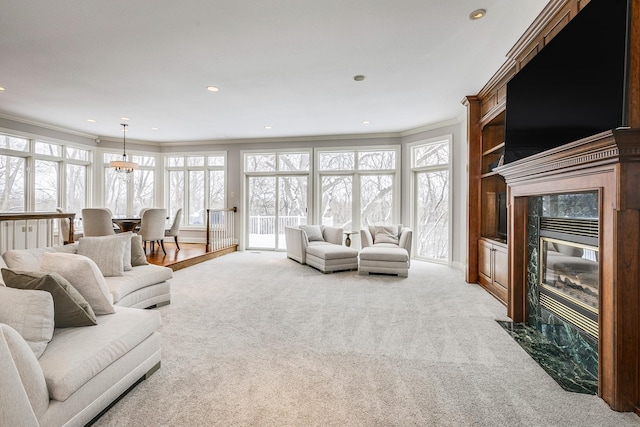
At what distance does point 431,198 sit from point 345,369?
4916 mm

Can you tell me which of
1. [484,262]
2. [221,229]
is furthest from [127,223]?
[484,262]

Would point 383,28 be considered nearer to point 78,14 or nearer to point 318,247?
point 78,14

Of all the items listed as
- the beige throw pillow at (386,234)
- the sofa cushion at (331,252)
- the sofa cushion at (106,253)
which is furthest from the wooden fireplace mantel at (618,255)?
the sofa cushion at (106,253)

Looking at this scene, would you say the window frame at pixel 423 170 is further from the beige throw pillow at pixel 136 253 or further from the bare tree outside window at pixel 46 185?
the bare tree outside window at pixel 46 185

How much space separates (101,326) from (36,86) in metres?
4.25

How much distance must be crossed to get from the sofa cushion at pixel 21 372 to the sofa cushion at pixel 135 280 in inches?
60.0

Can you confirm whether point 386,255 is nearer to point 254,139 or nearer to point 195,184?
point 254,139

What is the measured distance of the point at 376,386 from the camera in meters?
1.95

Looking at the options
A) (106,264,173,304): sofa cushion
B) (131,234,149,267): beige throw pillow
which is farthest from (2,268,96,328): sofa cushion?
(131,234,149,267): beige throw pillow

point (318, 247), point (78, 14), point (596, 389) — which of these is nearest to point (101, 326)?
point (78, 14)

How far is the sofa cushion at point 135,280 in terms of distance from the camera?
2.79 m

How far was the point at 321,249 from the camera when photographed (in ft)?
17.4

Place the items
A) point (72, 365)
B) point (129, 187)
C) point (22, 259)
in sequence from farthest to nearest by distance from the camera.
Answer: point (129, 187), point (22, 259), point (72, 365)

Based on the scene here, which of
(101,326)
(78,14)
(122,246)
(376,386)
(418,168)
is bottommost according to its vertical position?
(376,386)
